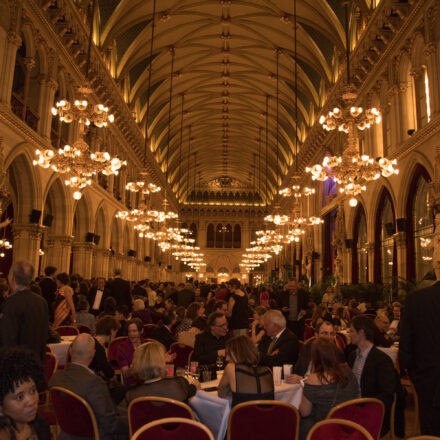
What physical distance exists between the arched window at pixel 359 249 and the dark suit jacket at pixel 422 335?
13.8 meters

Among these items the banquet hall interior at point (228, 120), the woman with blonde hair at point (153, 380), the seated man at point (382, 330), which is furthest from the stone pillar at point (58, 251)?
the woman with blonde hair at point (153, 380)

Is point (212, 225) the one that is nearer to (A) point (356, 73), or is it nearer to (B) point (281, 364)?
(A) point (356, 73)

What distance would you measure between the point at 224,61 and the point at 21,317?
22657mm

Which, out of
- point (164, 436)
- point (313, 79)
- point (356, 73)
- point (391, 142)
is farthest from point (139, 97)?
point (164, 436)

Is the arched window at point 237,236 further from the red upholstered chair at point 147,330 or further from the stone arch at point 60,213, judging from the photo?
the red upholstered chair at point 147,330

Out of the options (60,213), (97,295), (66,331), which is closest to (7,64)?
(60,213)

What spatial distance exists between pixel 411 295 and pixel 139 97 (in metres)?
23.6

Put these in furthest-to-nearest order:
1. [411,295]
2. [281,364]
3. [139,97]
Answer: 1. [139,97]
2. [281,364]
3. [411,295]

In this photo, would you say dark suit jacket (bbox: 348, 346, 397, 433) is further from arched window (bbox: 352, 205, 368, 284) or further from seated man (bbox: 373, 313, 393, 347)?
arched window (bbox: 352, 205, 368, 284)

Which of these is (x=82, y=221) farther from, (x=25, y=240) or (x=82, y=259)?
(x=25, y=240)

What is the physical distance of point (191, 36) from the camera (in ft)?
69.5

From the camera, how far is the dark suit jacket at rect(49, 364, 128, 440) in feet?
10.6

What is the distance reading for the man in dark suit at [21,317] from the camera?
13.1 feet

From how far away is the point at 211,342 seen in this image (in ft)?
17.9
